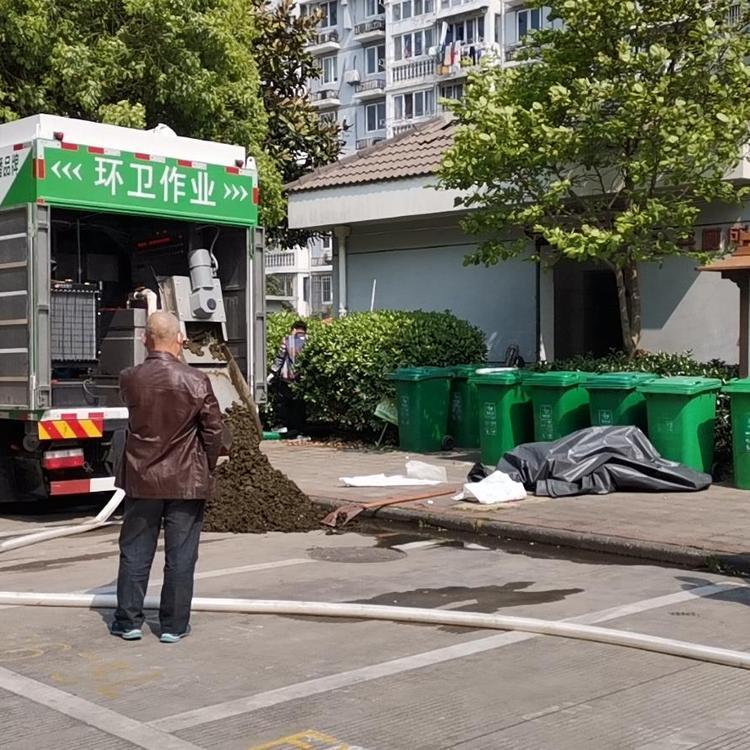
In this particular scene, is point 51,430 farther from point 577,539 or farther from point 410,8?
point 410,8

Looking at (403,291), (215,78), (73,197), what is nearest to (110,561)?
(73,197)

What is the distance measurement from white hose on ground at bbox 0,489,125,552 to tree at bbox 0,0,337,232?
863 centimetres

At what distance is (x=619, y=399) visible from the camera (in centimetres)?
1140

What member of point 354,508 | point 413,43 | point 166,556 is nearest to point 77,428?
point 354,508

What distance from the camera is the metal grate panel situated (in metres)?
10.1

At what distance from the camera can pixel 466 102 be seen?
12.6m

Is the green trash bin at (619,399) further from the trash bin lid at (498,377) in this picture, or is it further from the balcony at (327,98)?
the balcony at (327,98)

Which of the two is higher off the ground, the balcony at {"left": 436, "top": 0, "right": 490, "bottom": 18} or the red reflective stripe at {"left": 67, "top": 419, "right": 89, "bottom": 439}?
the balcony at {"left": 436, "top": 0, "right": 490, "bottom": 18}

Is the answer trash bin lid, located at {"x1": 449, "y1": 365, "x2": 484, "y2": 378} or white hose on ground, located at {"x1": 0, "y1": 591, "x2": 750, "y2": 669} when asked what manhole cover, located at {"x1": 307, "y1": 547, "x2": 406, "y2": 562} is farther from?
trash bin lid, located at {"x1": 449, "y1": 365, "x2": 484, "y2": 378}

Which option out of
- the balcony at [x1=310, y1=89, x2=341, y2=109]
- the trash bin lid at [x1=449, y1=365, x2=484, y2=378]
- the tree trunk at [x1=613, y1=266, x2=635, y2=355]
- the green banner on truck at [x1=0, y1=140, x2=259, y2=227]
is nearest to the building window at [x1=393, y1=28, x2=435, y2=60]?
the balcony at [x1=310, y1=89, x2=341, y2=109]

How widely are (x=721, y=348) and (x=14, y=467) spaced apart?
27.9 ft

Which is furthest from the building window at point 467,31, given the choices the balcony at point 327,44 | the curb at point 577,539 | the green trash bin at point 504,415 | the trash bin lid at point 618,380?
the curb at point 577,539

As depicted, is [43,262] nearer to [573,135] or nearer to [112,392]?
[112,392]

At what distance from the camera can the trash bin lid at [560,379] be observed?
11.9 meters
